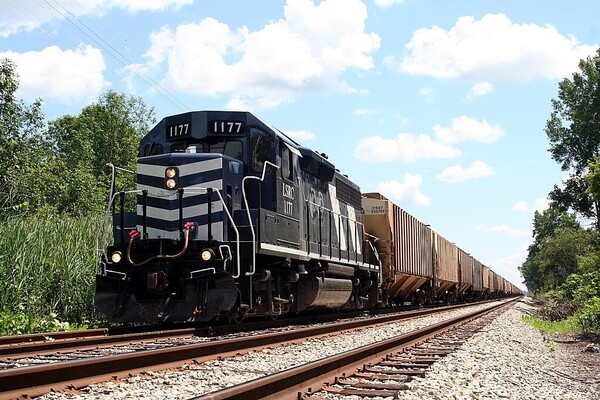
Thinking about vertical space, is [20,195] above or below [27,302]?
above

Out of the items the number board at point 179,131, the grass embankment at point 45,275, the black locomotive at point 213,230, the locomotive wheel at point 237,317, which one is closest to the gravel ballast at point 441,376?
the locomotive wheel at point 237,317

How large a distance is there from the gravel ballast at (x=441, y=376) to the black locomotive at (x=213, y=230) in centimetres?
149

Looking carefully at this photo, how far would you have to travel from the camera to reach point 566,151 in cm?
4231

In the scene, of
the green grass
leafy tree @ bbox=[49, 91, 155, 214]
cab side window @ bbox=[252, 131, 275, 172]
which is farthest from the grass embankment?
leafy tree @ bbox=[49, 91, 155, 214]

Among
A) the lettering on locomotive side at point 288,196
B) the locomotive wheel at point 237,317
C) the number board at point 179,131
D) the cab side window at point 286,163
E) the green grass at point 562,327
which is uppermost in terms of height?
the number board at point 179,131

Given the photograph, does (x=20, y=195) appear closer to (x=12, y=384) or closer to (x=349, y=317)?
(x=349, y=317)

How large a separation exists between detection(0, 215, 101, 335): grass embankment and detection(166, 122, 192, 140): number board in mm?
2826

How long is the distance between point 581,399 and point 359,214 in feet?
39.2

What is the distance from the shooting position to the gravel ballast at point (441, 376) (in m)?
4.94

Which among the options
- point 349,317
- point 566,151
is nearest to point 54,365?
point 349,317

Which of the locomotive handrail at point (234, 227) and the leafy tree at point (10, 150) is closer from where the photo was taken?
the locomotive handrail at point (234, 227)

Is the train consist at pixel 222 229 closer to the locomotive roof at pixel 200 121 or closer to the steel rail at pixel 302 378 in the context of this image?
the locomotive roof at pixel 200 121

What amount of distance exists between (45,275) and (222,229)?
3331 mm

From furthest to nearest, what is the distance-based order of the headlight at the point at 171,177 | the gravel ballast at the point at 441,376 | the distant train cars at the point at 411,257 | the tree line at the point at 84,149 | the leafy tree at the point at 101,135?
the leafy tree at the point at 101,135 < the tree line at the point at 84,149 < the distant train cars at the point at 411,257 < the headlight at the point at 171,177 < the gravel ballast at the point at 441,376
